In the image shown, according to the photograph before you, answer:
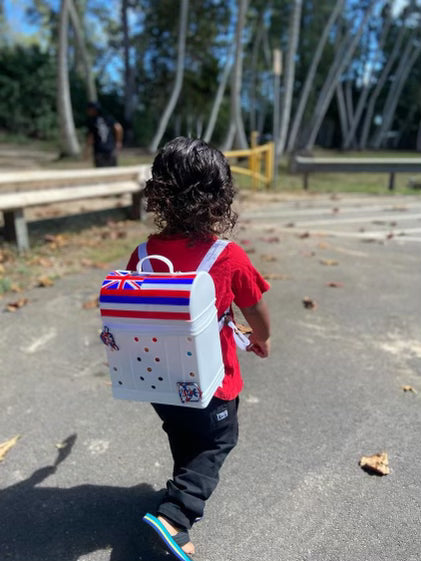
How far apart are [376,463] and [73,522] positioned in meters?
1.46

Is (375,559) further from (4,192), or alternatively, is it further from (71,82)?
(71,82)

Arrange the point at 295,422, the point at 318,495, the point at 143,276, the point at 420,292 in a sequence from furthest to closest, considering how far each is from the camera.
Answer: the point at 420,292 → the point at 295,422 → the point at 318,495 → the point at 143,276

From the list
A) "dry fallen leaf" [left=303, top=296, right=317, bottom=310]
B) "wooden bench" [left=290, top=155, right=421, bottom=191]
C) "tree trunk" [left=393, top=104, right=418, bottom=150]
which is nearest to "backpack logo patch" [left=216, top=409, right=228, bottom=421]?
"dry fallen leaf" [left=303, top=296, right=317, bottom=310]

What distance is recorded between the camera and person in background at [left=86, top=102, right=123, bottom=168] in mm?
9484

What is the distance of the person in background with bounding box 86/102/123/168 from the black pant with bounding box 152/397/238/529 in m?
8.45

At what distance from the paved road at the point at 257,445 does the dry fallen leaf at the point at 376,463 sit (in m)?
A: 0.04

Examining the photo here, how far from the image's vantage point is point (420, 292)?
16.1 ft

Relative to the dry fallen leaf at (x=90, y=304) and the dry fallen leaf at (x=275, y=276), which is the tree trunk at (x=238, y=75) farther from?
the dry fallen leaf at (x=90, y=304)

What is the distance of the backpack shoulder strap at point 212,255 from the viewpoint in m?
1.77

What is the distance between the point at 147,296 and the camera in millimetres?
1575

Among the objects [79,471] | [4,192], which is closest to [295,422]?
[79,471]

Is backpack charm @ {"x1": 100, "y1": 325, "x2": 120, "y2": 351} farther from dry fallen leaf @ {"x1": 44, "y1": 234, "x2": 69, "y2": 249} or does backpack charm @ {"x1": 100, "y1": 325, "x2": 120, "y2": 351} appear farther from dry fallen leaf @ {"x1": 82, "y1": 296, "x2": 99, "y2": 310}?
dry fallen leaf @ {"x1": 44, "y1": 234, "x2": 69, "y2": 249}

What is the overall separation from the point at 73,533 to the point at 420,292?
3.96m

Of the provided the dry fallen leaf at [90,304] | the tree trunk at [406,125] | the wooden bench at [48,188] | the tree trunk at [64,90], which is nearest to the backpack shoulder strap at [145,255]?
the dry fallen leaf at [90,304]
